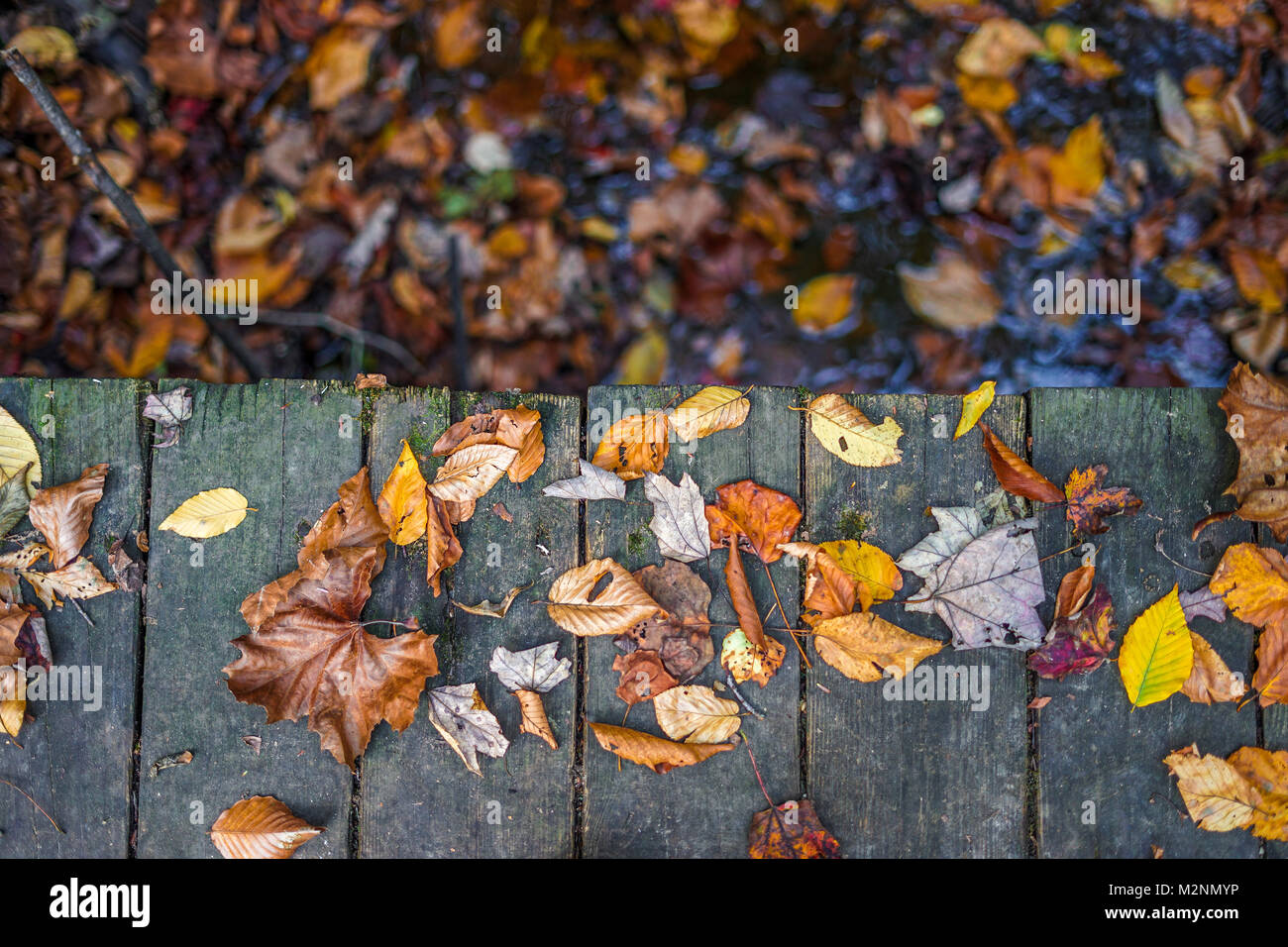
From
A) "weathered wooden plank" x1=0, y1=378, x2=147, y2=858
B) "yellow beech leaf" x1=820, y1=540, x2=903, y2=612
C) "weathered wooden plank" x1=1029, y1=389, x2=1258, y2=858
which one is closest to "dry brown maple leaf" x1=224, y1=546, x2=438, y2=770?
"weathered wooden plank" x1=0, y1=378, x2=147, y2=858

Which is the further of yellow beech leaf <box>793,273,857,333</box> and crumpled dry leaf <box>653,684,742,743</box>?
yellow beech leaf <box>793,273,857,333</box>

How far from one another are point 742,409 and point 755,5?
1671 millimetres

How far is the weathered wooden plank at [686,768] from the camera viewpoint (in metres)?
1.56

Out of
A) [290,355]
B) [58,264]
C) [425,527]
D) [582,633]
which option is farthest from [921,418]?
[58,264]

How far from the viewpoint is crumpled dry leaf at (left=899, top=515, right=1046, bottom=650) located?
5.03 feet

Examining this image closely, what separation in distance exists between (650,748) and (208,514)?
107 cm

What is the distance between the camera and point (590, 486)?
1.57m

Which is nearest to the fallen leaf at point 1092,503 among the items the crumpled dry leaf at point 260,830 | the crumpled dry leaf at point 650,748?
the crumpled dry leaf at point 650,748

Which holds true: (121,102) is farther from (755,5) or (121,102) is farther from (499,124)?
(755,5)

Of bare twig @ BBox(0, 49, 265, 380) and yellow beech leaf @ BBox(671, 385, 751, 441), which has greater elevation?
bare twig @ BBox(0, 49, 265, 380)

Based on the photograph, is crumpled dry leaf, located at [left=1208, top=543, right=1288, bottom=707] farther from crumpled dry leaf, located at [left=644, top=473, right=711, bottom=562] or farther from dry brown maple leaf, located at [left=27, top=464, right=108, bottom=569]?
dry brown maple leaf, located at [left=27, top=464, right=108, bottom=569]

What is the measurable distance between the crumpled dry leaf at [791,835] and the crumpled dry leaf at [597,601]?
0.50 metres

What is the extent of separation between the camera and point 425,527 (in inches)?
61.3

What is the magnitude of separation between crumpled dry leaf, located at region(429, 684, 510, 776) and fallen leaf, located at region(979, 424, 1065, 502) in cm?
119
